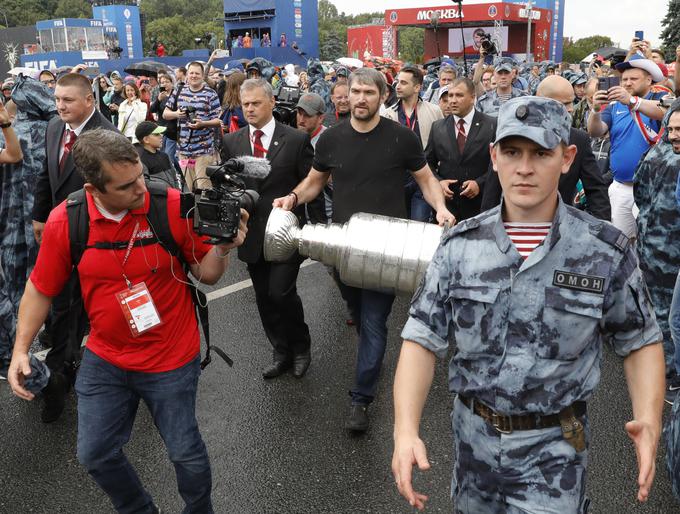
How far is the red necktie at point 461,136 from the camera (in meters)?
6.16

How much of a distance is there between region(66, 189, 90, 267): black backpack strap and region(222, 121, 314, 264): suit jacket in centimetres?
194

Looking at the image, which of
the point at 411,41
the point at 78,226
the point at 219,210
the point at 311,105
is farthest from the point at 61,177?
the point at 411,41

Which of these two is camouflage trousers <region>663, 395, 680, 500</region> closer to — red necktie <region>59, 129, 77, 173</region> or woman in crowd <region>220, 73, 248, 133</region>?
red necktie <region>59, 129, 77, 173</region>

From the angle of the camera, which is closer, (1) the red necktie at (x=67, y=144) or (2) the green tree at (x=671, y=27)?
(1) the red necktie at (x=67, y=144)

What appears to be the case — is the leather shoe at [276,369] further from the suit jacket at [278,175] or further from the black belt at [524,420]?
the black belt at [524,420]

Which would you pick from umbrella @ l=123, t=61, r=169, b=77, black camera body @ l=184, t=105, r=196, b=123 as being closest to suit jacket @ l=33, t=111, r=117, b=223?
black camera body @ l=184, t=105, r=196, b=123

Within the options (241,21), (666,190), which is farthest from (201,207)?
(241,21)

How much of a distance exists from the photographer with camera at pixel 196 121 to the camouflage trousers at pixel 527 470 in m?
8.14

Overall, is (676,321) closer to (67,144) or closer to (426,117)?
(426,117)

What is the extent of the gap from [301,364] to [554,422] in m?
3.20

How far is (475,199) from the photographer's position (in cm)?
618

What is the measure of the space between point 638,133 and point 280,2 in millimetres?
46833

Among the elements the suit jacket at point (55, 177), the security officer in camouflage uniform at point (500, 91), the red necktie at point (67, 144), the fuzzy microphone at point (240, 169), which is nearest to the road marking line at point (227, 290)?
the suit jacket at point (55, 177)

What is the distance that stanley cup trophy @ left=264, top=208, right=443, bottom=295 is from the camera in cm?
400
